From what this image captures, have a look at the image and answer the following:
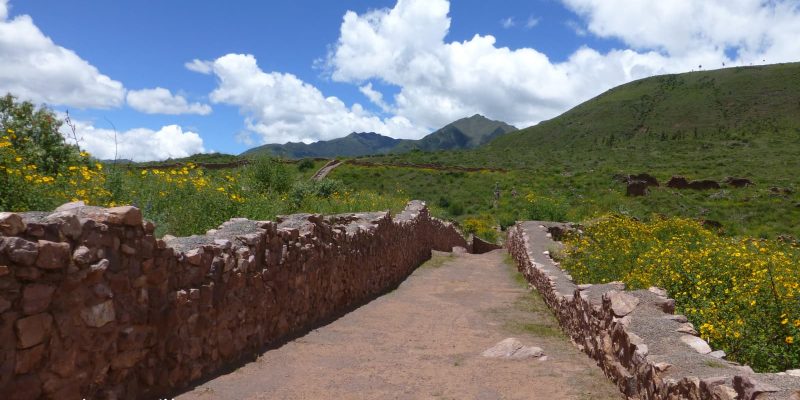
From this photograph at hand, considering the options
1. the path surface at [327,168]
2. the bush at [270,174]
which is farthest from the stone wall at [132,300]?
the path surface at [327,168]

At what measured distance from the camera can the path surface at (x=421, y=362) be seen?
5.55 meters

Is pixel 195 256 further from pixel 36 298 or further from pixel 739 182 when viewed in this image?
pixel 739 182

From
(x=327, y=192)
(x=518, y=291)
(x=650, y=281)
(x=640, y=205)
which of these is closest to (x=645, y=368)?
(x=650, y=281)

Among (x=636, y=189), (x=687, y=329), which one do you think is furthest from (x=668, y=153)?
(x=687, y=329)

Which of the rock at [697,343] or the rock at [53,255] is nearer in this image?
the rock at [53,255]

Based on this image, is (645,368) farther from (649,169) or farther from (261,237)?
(649,169)

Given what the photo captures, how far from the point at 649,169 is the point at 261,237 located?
44764 mm

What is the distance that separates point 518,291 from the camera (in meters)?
12.8

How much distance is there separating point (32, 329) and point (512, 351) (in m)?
5.05

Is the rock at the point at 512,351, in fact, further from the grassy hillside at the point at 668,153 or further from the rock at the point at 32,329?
the grassy hillside at the point at 668,153

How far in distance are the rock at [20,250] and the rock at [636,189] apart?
34735 millimetres

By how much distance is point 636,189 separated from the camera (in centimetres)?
3484

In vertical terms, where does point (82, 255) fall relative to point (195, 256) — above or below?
above

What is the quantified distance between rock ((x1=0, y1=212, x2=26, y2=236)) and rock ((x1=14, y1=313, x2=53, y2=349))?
53 cm
